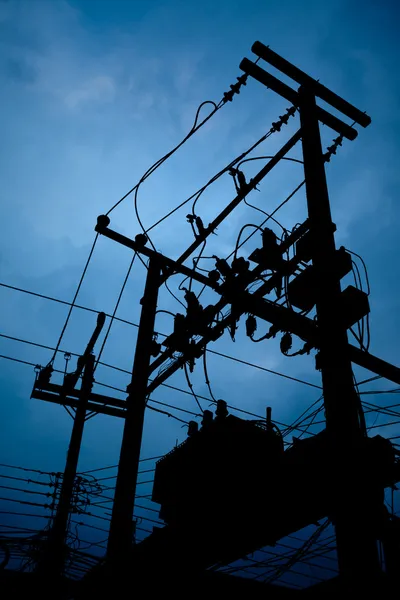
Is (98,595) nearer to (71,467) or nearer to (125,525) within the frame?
(125,525)

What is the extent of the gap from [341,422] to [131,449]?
133 inches

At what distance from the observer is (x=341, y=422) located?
4160 millimetres

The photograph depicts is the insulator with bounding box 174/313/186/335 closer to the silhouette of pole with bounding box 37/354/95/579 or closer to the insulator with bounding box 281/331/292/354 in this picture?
the insulator with bounding box 281/331/292/354

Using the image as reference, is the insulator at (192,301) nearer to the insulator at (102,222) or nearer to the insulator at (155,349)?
the insulator at (155,349)

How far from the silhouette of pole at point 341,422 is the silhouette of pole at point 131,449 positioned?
2.90 metres

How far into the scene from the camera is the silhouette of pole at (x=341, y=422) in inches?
140

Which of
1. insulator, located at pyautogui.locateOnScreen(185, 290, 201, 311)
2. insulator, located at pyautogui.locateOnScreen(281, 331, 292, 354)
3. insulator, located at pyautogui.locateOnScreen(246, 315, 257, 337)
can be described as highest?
insulator, located at pyautogui.locateOnScreen(185, 290, 201, 311)

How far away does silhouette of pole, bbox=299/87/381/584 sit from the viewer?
11.7 ft

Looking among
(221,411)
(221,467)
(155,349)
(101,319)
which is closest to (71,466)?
(101,319)

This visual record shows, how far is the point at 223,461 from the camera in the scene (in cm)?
615

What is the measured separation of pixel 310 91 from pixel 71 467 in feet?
36.0

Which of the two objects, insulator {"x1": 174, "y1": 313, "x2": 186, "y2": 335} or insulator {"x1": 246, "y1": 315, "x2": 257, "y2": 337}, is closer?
insulator {"x1": 246, "y1": 315, "x2": 257, "y2": 337}

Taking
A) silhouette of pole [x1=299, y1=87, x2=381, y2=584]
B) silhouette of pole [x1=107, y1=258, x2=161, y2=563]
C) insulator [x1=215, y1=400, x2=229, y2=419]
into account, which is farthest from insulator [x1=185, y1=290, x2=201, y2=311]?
silhouette of pole [x1=299, y1=87, x2=381, y2=584]

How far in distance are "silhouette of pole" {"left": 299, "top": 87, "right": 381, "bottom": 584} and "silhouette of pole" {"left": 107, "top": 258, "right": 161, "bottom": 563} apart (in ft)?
9.52
